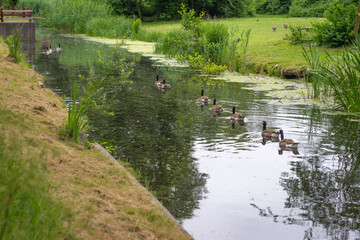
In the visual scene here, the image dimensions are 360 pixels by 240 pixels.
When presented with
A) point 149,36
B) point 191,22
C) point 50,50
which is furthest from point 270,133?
point 149,36

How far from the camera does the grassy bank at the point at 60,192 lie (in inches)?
135

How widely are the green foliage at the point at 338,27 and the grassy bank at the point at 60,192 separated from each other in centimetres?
1792

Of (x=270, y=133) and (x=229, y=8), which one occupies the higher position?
(x=229, y=8)

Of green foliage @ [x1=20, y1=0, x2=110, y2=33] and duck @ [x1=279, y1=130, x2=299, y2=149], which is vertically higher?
green foliage @ [x1=20, y1=0, x2=110, y2=33]

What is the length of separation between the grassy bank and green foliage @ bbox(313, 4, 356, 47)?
58.8 ft

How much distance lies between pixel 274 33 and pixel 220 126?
878 inches

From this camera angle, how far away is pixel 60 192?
211 inches

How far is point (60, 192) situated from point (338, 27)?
2082 centimetres

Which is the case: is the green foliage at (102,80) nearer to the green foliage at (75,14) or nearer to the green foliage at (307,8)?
the green foliage at (75,14)

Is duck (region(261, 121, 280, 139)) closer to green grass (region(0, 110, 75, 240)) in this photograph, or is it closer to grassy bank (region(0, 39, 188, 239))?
grassy bank (region(0, 39, 188, 239))

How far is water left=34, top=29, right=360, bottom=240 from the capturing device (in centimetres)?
707

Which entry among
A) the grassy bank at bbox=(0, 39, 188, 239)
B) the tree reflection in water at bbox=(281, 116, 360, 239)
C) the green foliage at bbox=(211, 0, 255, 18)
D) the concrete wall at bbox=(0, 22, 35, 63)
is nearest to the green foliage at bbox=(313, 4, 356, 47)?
the tree reflection in water at bbox=(281, 116, 360, 239)

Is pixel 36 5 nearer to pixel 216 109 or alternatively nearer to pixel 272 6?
pixel 272 6

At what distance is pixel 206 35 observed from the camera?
24016mm
